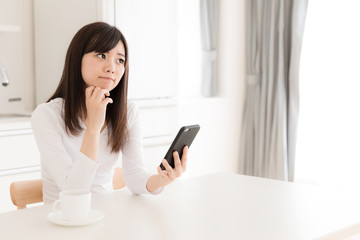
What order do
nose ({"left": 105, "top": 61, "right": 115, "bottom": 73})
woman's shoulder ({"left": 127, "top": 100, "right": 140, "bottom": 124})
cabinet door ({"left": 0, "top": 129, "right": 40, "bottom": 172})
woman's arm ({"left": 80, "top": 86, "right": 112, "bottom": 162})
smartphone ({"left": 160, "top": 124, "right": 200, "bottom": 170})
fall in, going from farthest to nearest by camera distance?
cabinet door ({"left": 0, "top": 129, "right": 40, "bottom": 172})
woman's shoulder ({"left": 127, "top": 100, "right": 140, "bottom": 124})
nose ({"left": 105, "top": 61, "right": 115, "bottom": 73})
woman's arm ({"left": 80, "top": 86, "right": 112, "bottom": 162})
smartphone ({"left": 160, "top": 124, "right": 200, "bottom": 170})

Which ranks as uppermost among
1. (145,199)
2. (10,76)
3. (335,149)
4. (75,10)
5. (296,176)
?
(75,10)

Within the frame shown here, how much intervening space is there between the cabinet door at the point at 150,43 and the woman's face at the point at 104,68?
1.28 metres

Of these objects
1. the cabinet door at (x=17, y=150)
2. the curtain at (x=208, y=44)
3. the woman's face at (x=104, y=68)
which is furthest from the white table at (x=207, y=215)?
the curtain at (x=208, y=44)

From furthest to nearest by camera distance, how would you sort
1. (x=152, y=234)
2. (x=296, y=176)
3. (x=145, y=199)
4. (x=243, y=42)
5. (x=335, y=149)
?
(x=243, y=42)
(x=296, y=176)
(x=335, y=149)
(x=145, y=199)
(x=152, y=234)

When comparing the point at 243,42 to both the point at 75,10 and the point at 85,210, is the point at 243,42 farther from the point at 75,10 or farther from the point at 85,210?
the point at 85,210

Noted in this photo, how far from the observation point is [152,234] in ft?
3.66

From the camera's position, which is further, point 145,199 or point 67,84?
point 67,84


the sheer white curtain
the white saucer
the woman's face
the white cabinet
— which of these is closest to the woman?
the woman's face

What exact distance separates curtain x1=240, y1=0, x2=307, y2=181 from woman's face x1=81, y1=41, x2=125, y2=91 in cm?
227

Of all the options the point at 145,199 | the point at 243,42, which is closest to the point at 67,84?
the point at 145,199

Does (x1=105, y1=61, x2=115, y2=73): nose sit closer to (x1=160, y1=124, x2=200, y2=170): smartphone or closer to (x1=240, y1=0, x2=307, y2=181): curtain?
(x1=160, y1=124, x2=200, y2=170): smartphone

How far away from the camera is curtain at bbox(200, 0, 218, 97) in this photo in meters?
3.85

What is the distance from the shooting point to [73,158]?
67.9 inches

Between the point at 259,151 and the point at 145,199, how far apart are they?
2.62m
